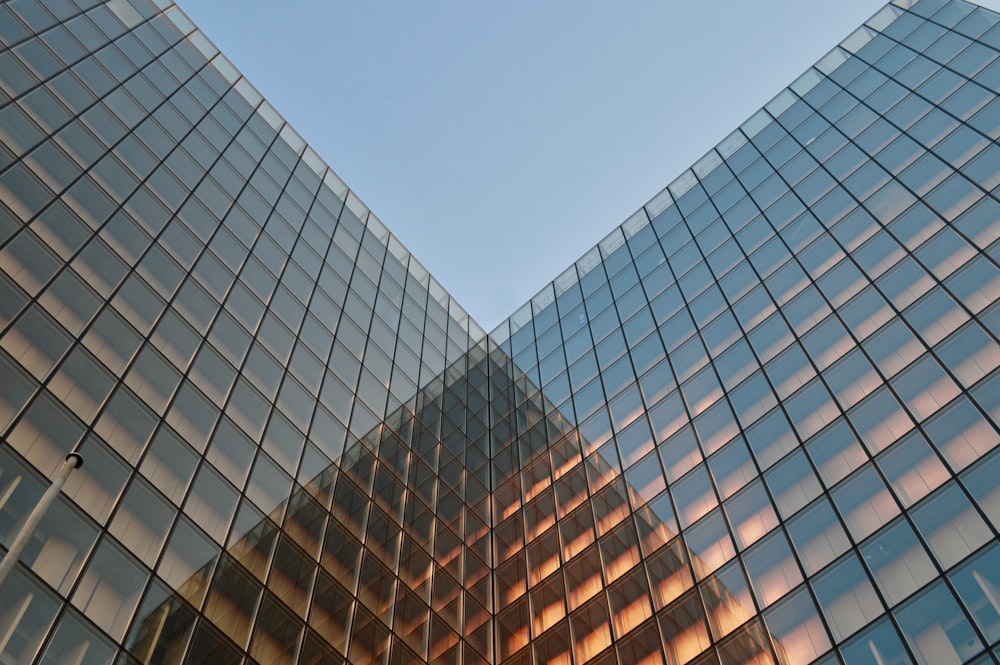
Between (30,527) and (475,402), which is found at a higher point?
(30,527)

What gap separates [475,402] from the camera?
40.3 metres

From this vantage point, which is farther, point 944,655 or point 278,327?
point 278,327

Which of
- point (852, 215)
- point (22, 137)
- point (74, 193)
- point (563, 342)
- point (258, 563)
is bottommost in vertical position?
point (852, 215)

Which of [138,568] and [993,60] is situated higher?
[138,568]

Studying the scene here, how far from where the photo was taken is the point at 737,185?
41.7m

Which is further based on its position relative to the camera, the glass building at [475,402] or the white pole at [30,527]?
the glass building at [475,402]

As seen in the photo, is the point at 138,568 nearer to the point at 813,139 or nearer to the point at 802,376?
the point at 802,376

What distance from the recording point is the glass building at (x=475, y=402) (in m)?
20.5

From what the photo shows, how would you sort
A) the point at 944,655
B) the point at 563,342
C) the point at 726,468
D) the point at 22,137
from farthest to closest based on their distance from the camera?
the point at 563,342 < the point at 726,468 < the point at 22,137 < the point at 944,655

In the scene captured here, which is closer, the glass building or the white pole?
the white pole

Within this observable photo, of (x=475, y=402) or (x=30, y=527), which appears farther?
(x=475, y=402)

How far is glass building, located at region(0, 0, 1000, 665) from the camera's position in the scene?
2052 centimetres

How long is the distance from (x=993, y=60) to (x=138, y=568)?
36887 millimetres

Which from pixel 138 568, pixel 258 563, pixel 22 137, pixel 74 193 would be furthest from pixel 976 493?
pixel 22 137
